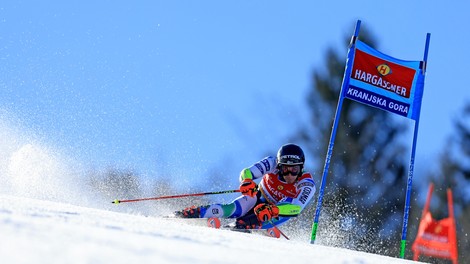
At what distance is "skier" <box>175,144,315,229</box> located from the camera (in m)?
10.2

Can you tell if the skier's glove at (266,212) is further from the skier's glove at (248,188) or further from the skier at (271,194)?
the skier's glove at (248,188)

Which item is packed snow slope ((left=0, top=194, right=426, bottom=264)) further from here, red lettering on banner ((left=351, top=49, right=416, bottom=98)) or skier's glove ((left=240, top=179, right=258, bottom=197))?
red lettering on banner ((left=351, top=49, right=416, bottom=98))

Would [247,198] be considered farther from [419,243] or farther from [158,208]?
[158,208]

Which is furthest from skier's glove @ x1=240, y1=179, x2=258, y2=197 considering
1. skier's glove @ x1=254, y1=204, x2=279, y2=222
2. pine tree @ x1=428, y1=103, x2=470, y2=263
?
pine tree @ x1=428, y1=103, x2=470, y2=263

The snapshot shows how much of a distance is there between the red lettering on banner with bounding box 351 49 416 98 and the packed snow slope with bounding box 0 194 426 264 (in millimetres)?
6482

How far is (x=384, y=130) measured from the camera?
28.0 meters

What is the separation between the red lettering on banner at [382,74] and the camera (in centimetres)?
1185

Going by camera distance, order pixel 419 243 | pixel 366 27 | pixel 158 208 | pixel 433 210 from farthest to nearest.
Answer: pixel 433 210 < pixel 366 27 < pixel 158 208 < pixel 419 243

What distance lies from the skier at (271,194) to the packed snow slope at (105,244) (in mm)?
4426

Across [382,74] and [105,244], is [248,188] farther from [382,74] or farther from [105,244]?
[105,244]

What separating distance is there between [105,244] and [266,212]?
19.1ft

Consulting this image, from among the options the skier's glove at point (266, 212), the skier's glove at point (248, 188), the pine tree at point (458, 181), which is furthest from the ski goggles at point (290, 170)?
the pine tree at point (458, 181)

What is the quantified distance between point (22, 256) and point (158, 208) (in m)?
10.9

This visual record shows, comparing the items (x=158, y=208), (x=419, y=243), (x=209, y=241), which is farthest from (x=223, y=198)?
(x=209, y=241)
